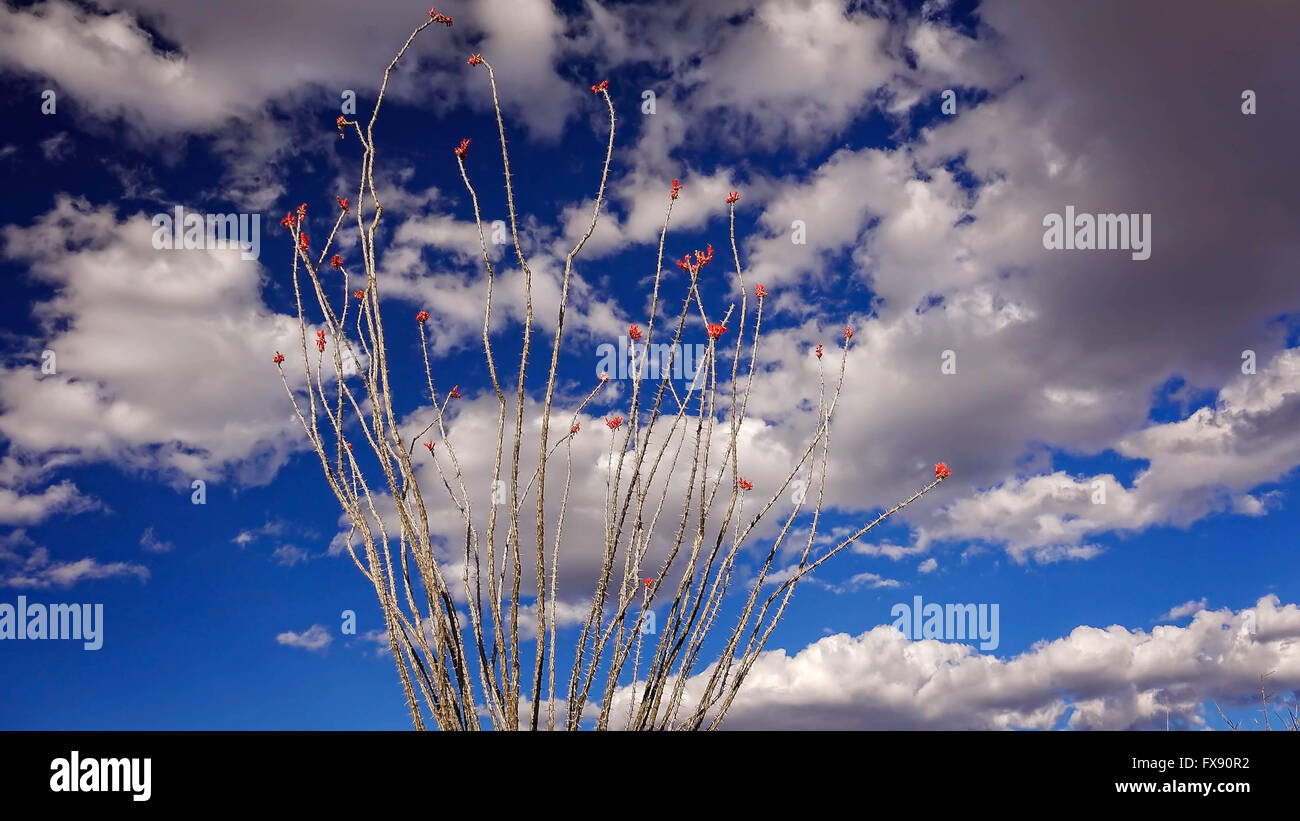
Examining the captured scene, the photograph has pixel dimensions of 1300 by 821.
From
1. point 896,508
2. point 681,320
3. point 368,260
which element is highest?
point 368,260

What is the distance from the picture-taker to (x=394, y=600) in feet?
9.37
